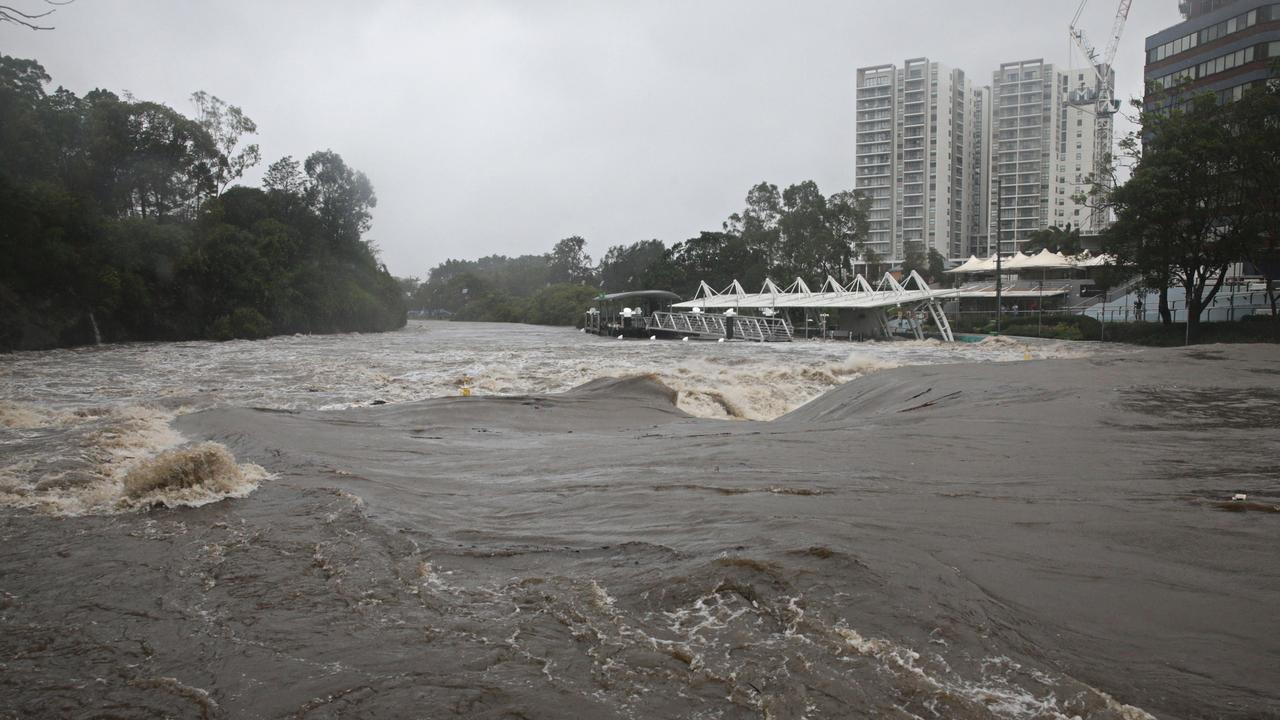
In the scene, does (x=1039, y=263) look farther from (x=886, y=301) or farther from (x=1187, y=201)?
(x=1187, y=201)

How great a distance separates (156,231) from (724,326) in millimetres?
28392

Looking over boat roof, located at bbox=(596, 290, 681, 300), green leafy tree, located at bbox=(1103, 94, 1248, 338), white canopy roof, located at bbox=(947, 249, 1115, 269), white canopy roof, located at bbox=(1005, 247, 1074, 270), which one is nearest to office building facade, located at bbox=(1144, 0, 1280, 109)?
white canopy roof, located at bbox=(947, 249, 1115, 269)

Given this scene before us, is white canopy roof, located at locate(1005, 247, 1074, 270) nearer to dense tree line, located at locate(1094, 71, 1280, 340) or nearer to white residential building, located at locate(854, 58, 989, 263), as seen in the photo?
dense tree line, located at locate(1094, 71, 1280, 340)

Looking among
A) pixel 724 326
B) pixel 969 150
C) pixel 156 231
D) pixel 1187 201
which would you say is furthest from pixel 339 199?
pixel 969 150

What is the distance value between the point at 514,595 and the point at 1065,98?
121 metres

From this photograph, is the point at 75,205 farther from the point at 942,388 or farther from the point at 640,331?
the point at 942,388

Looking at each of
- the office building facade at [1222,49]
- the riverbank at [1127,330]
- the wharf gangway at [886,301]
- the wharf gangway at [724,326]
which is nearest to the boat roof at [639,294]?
the wharf gangway at [724,326]

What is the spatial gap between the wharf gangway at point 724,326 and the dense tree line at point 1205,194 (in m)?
16.8

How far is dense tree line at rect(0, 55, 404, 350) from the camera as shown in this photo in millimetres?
29281

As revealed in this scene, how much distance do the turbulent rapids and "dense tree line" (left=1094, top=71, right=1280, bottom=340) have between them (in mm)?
24881

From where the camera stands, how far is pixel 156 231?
36.1m

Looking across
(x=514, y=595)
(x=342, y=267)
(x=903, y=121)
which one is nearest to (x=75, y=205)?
(x=342, y=267)

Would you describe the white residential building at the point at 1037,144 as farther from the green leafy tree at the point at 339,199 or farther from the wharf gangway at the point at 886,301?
the green leafy tree at the point at 339,199

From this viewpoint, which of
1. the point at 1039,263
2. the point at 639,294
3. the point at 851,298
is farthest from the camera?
the point at 639,294
